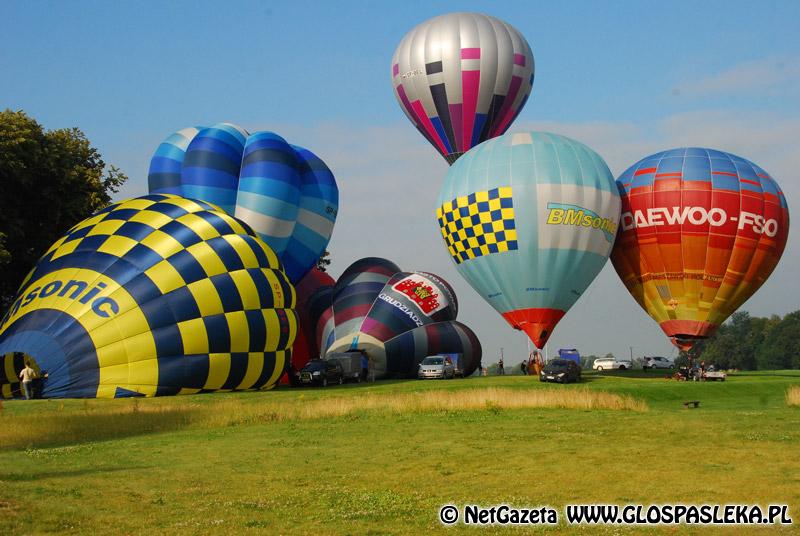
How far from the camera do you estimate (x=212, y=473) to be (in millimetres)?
14797

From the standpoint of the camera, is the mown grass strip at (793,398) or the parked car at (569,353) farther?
the parked car at (569,353)

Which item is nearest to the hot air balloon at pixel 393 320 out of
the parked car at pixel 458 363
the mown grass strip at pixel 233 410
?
the parked car at pixel 458 363

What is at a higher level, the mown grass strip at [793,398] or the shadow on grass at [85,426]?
the mown grass strip at [793,398]

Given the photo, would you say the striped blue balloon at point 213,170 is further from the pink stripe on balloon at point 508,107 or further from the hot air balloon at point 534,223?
the pink stripe on balloon at point 508,107

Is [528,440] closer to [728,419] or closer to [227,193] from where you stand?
[728,419]

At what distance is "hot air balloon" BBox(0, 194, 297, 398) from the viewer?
28016 millimetres

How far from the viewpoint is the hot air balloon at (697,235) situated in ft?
132

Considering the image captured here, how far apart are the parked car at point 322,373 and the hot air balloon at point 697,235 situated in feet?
45.8

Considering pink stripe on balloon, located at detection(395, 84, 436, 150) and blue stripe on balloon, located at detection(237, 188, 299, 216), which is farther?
pink stripe on balloon, located at detection(395, 84, 436, 150)

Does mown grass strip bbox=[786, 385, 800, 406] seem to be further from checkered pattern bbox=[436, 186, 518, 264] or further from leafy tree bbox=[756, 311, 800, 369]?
leafy tree bbox=[756, 311, 800, 369]

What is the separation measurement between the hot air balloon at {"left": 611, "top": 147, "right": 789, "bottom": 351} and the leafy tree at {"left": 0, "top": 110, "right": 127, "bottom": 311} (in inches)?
910

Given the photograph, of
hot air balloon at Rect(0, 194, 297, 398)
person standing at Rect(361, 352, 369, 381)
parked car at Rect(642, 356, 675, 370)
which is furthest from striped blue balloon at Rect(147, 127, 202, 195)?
parked car at Rect(642, 356, 675, 370)

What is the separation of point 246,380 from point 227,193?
34.5 ft

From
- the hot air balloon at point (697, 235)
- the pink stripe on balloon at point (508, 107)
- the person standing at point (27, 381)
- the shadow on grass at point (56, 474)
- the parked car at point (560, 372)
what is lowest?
A: the shadow on grass at point (56, 474)
